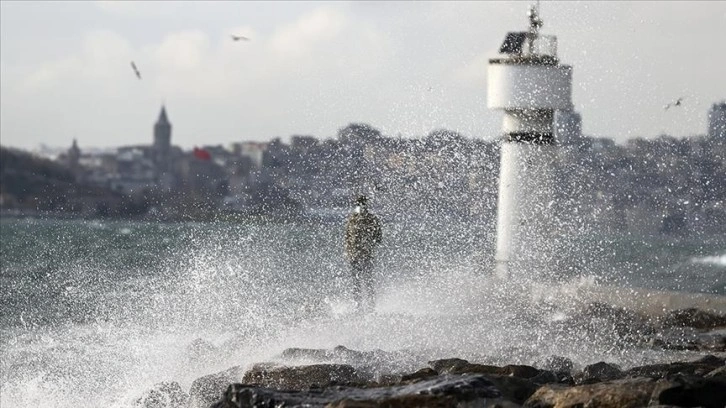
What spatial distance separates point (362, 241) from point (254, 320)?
2.53 meters

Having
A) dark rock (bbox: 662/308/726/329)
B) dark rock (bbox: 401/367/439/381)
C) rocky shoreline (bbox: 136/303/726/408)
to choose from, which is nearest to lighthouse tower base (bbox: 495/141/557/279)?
dark rock (bbox: 662/308/726/329)

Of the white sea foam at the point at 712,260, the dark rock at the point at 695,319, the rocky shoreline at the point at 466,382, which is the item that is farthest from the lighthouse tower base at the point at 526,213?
the white sea foam at the point at 712,260

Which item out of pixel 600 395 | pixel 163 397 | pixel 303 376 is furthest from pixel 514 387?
pixel 163 397

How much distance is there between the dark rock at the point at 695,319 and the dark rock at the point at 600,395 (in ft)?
27.3

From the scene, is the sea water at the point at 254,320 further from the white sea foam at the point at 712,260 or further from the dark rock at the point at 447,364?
the white sea foam at the point at 712,260

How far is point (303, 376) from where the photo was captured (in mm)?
11852

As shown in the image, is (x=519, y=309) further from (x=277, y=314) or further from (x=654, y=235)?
(x=654, y=235)

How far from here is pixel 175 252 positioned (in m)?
54.6

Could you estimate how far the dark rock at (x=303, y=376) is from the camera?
11664 millimetres

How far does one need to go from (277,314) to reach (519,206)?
13.3 feet

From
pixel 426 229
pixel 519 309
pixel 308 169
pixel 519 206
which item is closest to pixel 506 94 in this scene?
pixel 519 206

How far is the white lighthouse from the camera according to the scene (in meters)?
21.2

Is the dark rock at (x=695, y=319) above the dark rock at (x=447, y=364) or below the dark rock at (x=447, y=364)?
above

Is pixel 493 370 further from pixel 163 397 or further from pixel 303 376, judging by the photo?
pixel 163 397
